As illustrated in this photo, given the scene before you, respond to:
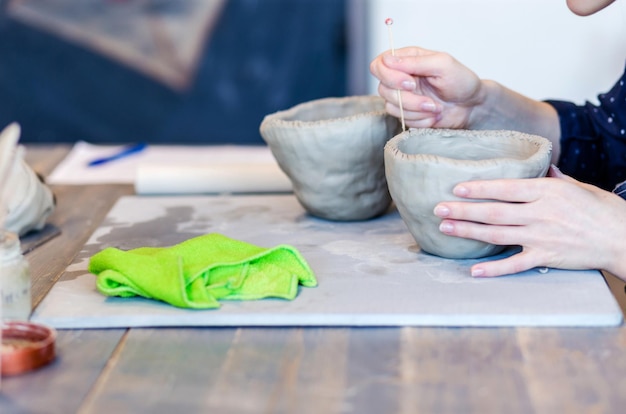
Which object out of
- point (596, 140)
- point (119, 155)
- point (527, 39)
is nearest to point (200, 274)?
point (596, 140)

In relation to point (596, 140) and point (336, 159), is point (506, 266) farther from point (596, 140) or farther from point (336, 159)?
point (596, 140)

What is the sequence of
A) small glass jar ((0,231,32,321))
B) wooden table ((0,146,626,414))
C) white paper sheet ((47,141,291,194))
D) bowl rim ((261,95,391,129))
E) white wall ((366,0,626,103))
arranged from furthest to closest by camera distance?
1. white wall ((366,0,626,103))
2. white paper sheet ((47,141,291,194))
3. bowl rim ((261,95,391,129))
4. small glass jar ((0,231,32,321))
5. wooden table ((0,146,626,414))

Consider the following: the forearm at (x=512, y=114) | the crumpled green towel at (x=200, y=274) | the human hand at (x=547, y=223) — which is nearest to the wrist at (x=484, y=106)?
the forearm at (x=512, y=114)

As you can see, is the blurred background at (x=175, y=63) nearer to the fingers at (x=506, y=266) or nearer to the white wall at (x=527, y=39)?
the white wall at (x=527, y=39)

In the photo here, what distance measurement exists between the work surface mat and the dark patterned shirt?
17.8 inches

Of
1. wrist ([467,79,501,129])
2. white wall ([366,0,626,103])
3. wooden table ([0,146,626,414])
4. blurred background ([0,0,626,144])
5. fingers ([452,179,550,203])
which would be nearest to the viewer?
wooden table ([0,146,626,414])

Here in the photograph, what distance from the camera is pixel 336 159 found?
1.33m

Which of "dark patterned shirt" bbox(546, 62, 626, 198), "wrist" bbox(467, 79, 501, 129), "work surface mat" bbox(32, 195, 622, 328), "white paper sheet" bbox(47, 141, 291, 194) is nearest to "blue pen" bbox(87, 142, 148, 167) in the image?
"white paper sheet" bbox(47, 141, 291, 194)

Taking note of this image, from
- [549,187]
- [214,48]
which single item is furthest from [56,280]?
[214,48]

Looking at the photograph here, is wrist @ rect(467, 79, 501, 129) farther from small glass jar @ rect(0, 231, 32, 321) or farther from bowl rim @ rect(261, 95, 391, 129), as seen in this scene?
small glass jar @ rect(0, 231, 32, 321)

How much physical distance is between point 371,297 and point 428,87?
0.54m

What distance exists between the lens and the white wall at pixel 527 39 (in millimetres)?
2338

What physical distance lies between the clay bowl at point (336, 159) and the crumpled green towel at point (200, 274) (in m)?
0.25

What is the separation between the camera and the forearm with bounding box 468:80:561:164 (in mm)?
1505
